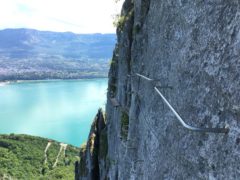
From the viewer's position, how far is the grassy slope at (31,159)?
57.7 meters

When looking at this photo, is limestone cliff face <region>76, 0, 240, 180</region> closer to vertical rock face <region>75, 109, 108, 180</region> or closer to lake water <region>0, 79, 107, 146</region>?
vertical rock face <region>75, 109, 108, 180</region>

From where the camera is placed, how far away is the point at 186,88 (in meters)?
4.49

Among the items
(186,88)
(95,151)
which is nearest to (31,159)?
(95,151)

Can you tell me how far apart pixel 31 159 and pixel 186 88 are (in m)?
61.9

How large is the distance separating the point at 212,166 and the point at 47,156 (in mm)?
64457

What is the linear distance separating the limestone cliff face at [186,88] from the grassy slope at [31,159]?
155 feet

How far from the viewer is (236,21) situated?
10.7 feet

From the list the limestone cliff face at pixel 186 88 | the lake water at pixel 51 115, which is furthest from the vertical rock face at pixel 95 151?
the lake water at pixel 51 115

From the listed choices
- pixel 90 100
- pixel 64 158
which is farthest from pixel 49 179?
pixel 90 100

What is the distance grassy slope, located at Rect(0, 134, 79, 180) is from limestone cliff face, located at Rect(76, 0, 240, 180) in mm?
47211

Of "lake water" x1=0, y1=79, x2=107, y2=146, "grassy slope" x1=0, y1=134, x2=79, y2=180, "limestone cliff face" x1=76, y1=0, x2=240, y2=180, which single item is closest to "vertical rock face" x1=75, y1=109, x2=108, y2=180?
"limestone cliff face" x1=76, y1=0, x2=240, y2=180

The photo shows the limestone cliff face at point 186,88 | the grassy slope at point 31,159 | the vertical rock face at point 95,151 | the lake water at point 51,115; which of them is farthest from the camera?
the lake water at point 51,115

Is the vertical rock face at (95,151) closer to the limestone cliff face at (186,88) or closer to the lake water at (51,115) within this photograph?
the limestone cliff face at (186,88)

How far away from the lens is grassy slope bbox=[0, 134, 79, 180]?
57.7 meters
